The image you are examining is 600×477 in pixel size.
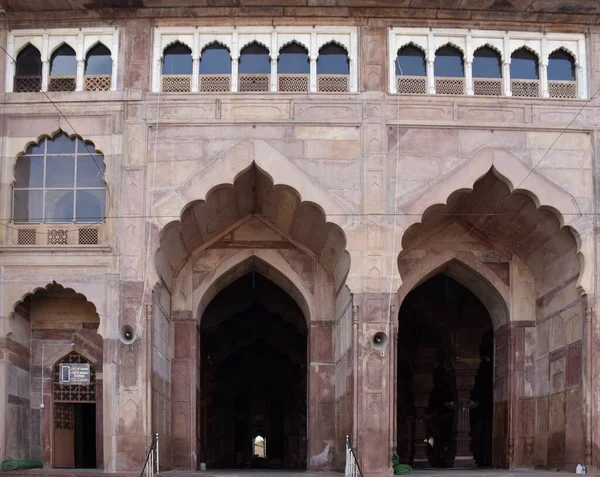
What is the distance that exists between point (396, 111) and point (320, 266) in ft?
11.5

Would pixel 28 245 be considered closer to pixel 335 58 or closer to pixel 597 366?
pixel 335 58

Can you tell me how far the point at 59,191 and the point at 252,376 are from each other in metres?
18.0

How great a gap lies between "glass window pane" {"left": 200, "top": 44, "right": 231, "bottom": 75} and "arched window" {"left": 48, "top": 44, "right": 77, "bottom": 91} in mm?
2183

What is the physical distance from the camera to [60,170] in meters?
16.4

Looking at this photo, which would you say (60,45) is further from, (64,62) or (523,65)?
(523,65)

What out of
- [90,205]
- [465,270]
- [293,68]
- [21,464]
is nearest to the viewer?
[21,464]

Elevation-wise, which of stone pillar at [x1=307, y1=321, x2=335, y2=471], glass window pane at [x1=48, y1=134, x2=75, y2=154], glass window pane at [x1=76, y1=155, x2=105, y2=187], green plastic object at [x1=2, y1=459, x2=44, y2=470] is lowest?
green plastic object at [x1=2, y1=459, x2=44, y2=470]

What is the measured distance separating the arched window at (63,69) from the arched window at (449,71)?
6.11m

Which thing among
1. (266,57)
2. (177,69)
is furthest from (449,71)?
(177,69)

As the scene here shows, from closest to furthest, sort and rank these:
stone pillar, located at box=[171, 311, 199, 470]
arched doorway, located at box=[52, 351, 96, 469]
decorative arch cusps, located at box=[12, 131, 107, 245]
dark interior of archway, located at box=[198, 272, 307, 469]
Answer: decorative arch cusps, located at box=[12, 131, 107, 245], arched doorway, located at box=[52, 351, 96, 469], stone pillar, located at box=[171, 311, 199, 470], dark interior of archway, located at box=[198, 272, 307, 469]

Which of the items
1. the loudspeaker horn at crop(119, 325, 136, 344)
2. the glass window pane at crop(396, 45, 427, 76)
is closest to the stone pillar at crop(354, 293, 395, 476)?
the loudspeaker horn at crop(119, 325, 136, 344)

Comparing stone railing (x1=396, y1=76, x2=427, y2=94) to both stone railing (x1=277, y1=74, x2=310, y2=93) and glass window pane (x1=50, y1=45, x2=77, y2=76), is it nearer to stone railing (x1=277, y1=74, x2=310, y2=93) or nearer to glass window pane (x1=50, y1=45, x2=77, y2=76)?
stone railing (x1=277, y1=74, x2=310, y2=93)

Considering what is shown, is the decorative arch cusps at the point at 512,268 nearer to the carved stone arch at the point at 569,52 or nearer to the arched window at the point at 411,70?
the arched window at the point at 411,70

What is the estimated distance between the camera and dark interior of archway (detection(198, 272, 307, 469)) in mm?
22062
